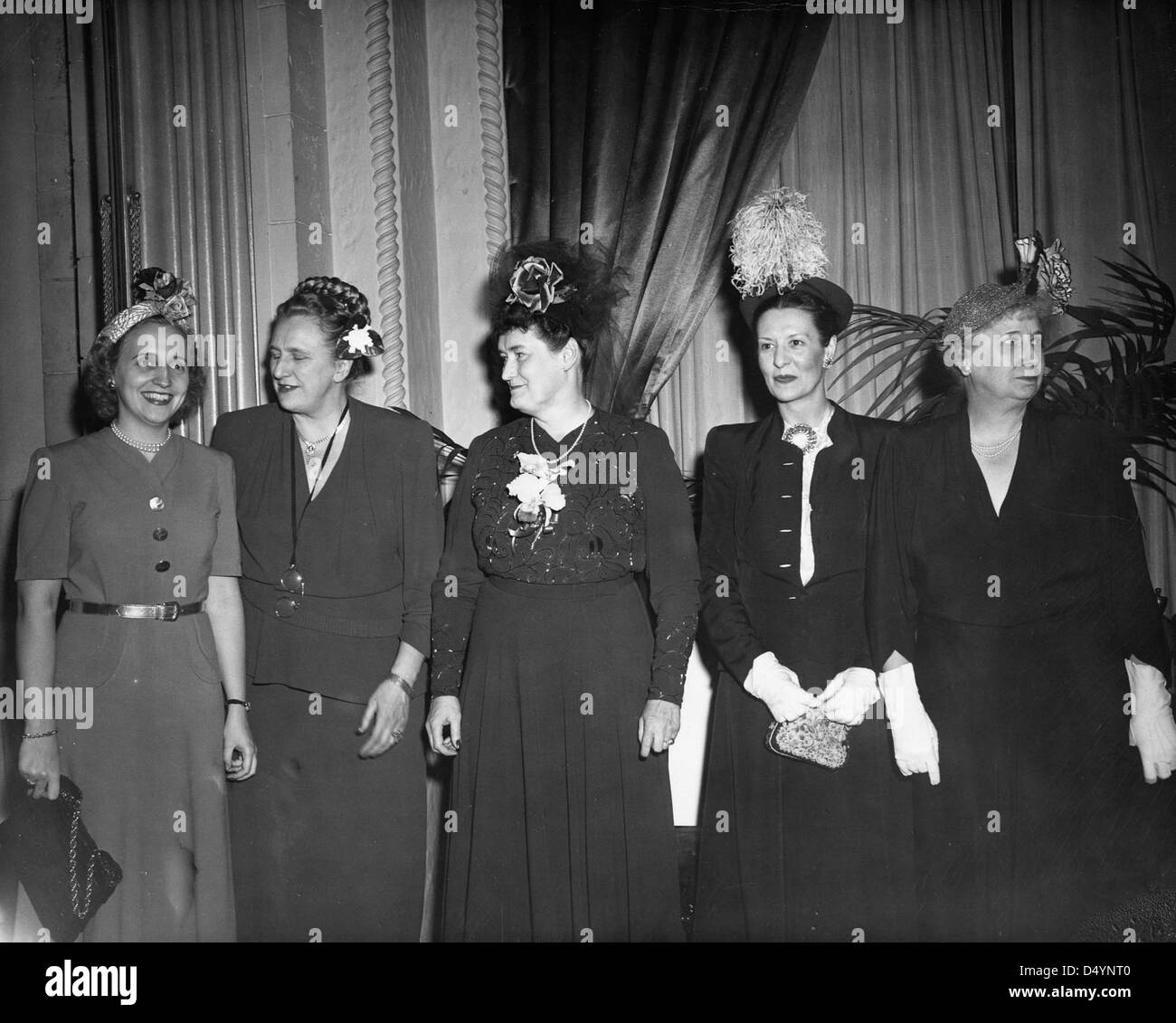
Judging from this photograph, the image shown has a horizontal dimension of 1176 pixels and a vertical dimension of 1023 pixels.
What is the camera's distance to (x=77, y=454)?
2635 mm

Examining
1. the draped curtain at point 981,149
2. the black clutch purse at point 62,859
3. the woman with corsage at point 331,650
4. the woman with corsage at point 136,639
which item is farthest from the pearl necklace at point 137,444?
the draped curtain at point 981,149

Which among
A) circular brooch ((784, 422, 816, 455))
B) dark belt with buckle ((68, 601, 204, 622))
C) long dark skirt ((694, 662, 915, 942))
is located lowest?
long dark skirt ((694, 662, 915, 942))

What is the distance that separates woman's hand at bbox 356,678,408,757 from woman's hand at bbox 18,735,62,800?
78 centimetres

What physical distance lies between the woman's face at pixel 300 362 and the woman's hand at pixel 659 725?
1295mm

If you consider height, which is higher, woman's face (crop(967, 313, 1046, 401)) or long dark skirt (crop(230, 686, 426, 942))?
woman's face (crop(967, 313, 1046, 401))

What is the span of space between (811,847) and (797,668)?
479 mm

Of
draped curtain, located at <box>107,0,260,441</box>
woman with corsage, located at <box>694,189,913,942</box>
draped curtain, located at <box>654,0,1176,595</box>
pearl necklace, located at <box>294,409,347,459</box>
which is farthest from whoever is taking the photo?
draped curtain, located at <box>654,0,1176,595</box>

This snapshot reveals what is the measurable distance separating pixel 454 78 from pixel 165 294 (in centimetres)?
180

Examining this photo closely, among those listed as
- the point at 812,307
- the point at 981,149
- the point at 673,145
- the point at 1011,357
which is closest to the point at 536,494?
the point at 812,307

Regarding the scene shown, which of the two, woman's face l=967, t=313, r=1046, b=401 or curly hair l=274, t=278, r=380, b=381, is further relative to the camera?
curly hair l=274, t=278, r=380, b=381

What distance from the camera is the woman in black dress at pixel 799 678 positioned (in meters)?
2.65

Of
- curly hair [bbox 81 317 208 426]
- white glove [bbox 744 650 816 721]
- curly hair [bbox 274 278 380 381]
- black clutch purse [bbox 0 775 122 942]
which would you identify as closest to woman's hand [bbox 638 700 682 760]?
white glove [bbox 744 650 816 721]

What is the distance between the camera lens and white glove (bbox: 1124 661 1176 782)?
2723 mm

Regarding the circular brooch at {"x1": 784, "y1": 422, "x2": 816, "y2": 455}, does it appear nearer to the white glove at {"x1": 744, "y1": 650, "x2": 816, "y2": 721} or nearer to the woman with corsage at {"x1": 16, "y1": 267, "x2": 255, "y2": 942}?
the white glove at {"x1": 744, "y1": 650, "x2": 816, "y2": 721}
